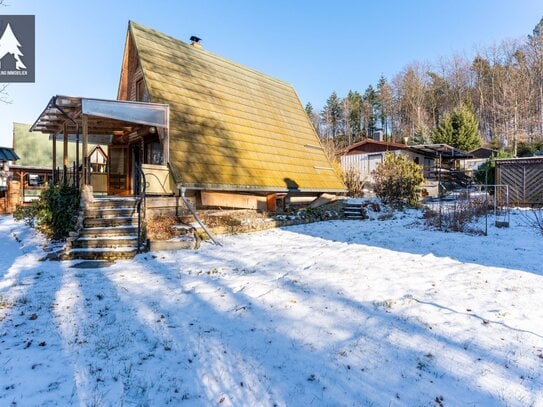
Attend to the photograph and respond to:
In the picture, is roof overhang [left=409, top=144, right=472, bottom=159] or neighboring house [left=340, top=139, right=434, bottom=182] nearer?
roof overhang [left=409, top=144, right=472, bottom=159]

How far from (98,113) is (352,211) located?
34.2ft

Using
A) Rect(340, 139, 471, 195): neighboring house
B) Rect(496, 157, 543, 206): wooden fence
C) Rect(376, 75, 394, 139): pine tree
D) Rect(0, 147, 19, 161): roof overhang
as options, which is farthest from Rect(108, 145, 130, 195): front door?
Rect(376, 75, 394, 139): pine tree

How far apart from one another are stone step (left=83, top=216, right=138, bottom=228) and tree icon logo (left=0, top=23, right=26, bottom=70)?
25.5 feet

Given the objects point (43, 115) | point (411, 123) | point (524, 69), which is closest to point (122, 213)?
point (43, 115)

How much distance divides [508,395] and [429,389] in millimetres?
589

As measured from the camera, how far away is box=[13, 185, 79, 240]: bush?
8914mm

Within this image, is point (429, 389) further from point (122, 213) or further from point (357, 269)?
point (122, 213)

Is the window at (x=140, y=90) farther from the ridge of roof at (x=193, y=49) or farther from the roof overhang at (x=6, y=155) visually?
the roof overhang at (x=6, y=155)

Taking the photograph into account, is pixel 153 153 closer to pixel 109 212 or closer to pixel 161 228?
pixel 109 212

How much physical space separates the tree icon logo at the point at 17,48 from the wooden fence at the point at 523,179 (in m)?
22.7

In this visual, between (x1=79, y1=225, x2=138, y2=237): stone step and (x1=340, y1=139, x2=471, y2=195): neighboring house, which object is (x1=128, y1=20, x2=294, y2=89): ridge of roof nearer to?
(x1=79, y1=225, x2=138, y2=237): stone step

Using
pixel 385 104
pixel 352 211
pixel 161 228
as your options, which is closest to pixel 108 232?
pixel 161 228

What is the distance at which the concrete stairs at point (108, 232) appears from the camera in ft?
22.7

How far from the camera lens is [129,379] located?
110 inches
